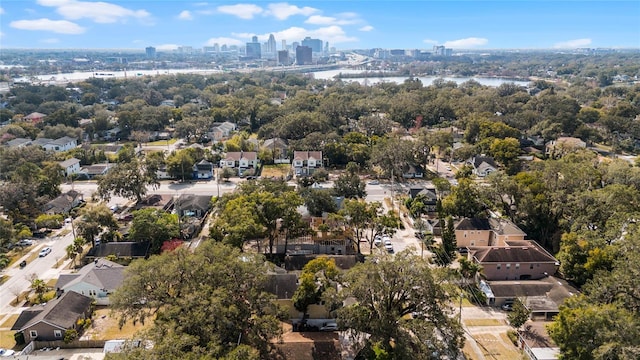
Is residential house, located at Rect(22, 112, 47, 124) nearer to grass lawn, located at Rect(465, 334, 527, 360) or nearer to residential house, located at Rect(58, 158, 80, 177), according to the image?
residential house, located at Rect(58, 158, 80, 177)

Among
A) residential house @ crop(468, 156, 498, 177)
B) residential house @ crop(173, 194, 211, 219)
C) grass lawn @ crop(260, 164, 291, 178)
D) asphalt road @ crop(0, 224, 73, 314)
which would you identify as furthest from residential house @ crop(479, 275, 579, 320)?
grass lawn @ crop(260, 164, 291, 178)

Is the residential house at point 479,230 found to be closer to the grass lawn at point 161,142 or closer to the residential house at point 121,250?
the residential house at point 121,250

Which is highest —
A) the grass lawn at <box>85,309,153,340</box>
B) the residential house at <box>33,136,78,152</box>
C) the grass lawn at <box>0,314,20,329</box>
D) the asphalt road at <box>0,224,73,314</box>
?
the residential house at <box>33,136,78,152</box>

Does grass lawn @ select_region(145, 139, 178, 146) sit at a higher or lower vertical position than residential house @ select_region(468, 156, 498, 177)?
higher

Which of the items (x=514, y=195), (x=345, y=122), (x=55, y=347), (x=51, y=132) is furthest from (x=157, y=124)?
(x=514, y=195)

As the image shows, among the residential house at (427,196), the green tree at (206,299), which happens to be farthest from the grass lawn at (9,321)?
the residential house at (427,196)

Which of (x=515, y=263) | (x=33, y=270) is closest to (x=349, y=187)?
(x=515, y=263)
